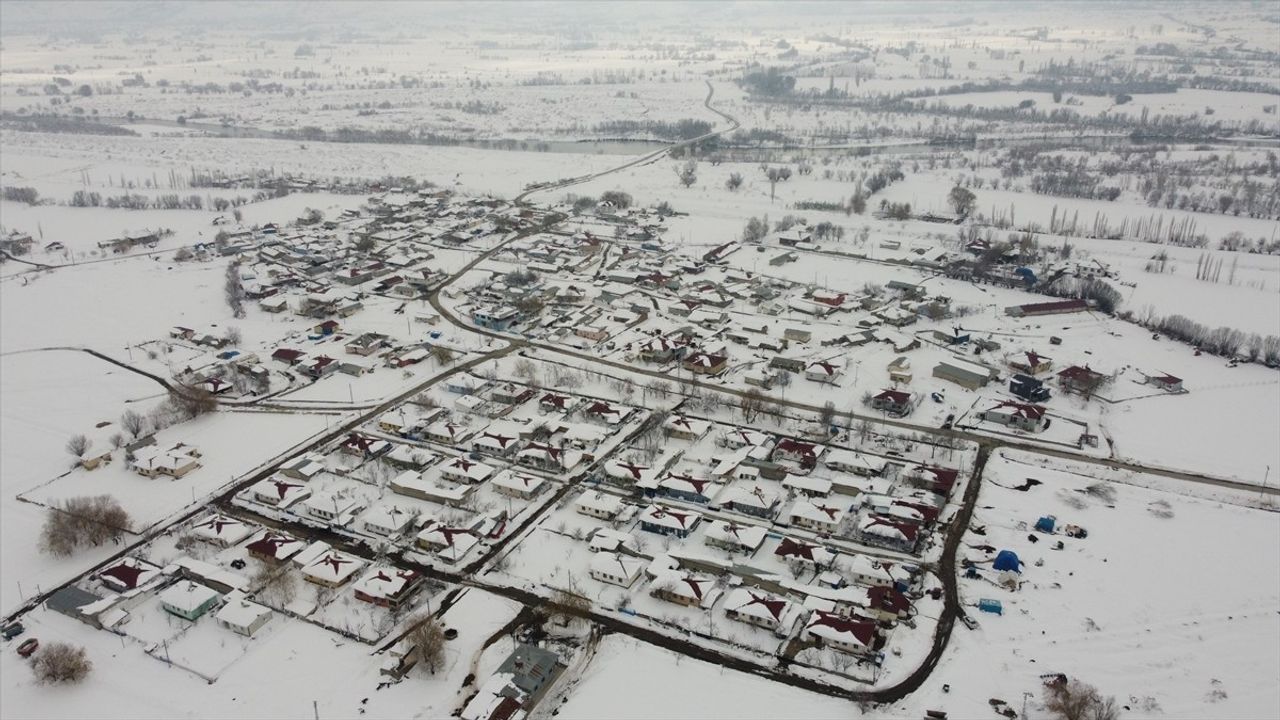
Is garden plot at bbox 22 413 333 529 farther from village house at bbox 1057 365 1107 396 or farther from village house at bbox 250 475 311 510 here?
village house at bbox 1057 365 1107 396

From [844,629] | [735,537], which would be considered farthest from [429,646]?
[844,629]

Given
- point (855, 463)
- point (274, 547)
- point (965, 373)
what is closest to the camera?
point (274, 547)

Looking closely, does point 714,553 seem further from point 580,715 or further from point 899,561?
point 580,715

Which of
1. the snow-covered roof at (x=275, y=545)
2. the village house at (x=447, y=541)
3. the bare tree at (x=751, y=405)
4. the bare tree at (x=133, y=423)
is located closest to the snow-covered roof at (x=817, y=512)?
the bare tree at (x=751, y=405)

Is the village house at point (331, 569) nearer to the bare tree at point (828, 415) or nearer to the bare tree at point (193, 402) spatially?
the bare tree at point (193, 402)

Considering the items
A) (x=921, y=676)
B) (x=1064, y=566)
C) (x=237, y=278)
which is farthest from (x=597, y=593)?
(x=237, y=278)

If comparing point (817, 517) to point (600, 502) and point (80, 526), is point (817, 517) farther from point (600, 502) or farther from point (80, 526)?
point (80, 526)
